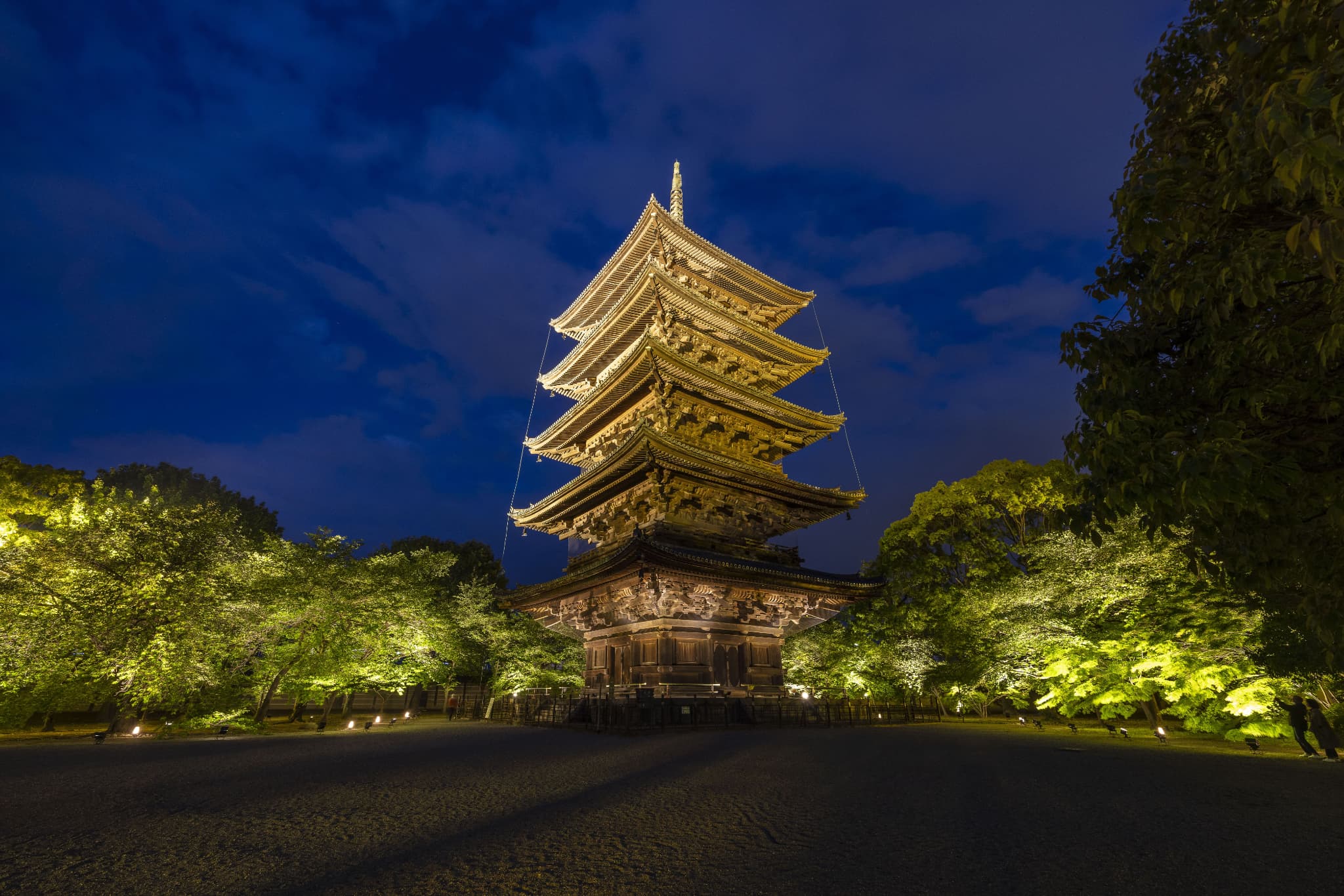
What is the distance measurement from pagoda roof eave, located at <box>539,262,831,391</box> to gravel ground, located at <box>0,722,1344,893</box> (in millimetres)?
17249

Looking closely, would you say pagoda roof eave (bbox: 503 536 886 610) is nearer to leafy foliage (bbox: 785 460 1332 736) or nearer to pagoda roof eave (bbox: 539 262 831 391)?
leafy foliage (bbox: 785 460 1332 736)

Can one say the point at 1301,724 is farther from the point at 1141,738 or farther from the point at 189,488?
the point at 189,488

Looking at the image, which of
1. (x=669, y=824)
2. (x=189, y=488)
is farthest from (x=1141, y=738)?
(x=189, y=488)

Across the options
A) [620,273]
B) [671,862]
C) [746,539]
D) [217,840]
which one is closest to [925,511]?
[746,539]

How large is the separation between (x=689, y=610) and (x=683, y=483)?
4624mm

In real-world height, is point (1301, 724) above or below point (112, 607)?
below

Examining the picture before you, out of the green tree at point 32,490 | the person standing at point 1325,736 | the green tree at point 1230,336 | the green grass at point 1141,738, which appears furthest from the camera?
the green tree at point 32,490

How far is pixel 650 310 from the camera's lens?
23.3 m

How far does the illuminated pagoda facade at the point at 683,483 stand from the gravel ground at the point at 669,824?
846cm

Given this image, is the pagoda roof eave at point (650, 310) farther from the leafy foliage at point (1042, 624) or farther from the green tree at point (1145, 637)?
the green tree at point (1145, 637)

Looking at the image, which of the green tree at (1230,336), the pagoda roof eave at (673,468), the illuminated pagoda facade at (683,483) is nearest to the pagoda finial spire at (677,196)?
the illuminated pagoda facade at (683,483)

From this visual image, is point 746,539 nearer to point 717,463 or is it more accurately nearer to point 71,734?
point 717,463

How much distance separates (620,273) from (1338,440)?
2437 cm

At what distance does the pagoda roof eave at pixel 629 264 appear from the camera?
76.0 ft
